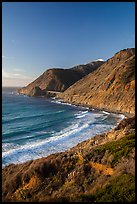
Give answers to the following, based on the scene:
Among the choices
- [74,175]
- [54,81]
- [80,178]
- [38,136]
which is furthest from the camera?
[54,81]

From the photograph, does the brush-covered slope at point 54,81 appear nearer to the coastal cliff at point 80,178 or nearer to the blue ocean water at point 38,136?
the blue ocean water at point 38,136

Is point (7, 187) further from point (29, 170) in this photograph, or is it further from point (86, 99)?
point (86, 99)

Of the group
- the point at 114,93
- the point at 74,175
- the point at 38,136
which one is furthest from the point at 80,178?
the point at 114,93

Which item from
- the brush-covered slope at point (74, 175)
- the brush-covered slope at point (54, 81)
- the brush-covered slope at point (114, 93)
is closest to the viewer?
the brush-covered slope at point (74, 175)

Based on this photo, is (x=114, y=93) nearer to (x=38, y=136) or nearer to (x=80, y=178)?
(x=38, y=136)

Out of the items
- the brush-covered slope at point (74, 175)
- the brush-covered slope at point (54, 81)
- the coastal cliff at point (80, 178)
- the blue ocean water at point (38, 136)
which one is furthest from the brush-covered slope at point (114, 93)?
the brush-covered slope at point (74, 175)

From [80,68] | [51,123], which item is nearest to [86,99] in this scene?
[51,123]

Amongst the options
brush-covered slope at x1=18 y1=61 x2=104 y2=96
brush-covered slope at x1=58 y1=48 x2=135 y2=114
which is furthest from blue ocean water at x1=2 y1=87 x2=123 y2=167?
brush-covered slope at x1=18 y1=61 x2=104 y2=96

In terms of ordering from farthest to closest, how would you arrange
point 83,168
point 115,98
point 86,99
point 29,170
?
point 86,99, point 115,98, point 29,170, point 83,168

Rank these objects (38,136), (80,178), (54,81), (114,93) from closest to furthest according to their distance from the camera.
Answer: (80,178) < (38,136) < (114,93) < (54,81)

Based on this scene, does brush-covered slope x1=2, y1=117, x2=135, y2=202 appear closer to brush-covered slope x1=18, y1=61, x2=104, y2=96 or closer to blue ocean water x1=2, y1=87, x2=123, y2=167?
blue ocean water x1=2, y1=87, x2=123, y2=167

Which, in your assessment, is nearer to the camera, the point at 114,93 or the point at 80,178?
the point at 80,178
